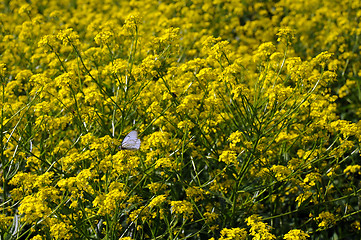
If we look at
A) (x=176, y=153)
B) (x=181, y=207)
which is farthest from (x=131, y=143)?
(x=181, y=207)

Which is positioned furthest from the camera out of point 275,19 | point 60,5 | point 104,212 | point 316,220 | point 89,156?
point 60,5

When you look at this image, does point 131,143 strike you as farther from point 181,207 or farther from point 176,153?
point 181,207

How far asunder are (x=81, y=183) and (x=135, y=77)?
1272 millimetres

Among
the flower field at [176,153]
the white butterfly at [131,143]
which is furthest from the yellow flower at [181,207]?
the white butterfly at [131,143]

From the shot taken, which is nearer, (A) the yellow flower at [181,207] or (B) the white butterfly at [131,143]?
(A) the yellow flower at [181,207]

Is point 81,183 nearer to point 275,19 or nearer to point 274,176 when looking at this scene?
point 274,176

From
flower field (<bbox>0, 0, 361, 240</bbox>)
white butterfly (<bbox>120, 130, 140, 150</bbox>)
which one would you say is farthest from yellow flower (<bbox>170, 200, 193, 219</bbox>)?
white butterfly (<bbox>120, 130, 140, 150</bbox>)

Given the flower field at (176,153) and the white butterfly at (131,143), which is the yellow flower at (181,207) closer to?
the flower field at (176,153)

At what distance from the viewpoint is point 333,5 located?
900 centimetres

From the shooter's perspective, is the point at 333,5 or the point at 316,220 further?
the point at 333,5

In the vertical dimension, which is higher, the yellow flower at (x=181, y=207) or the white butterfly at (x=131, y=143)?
the white butterfly at (x=131, y=143)

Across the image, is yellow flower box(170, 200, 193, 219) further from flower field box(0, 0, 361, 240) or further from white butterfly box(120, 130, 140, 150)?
white butterfly box(120, 130, 140, 150)

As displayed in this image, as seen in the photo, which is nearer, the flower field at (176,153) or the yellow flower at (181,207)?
the yellow flower at (181,207)

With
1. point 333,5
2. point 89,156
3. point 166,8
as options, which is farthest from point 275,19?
point 89,156
